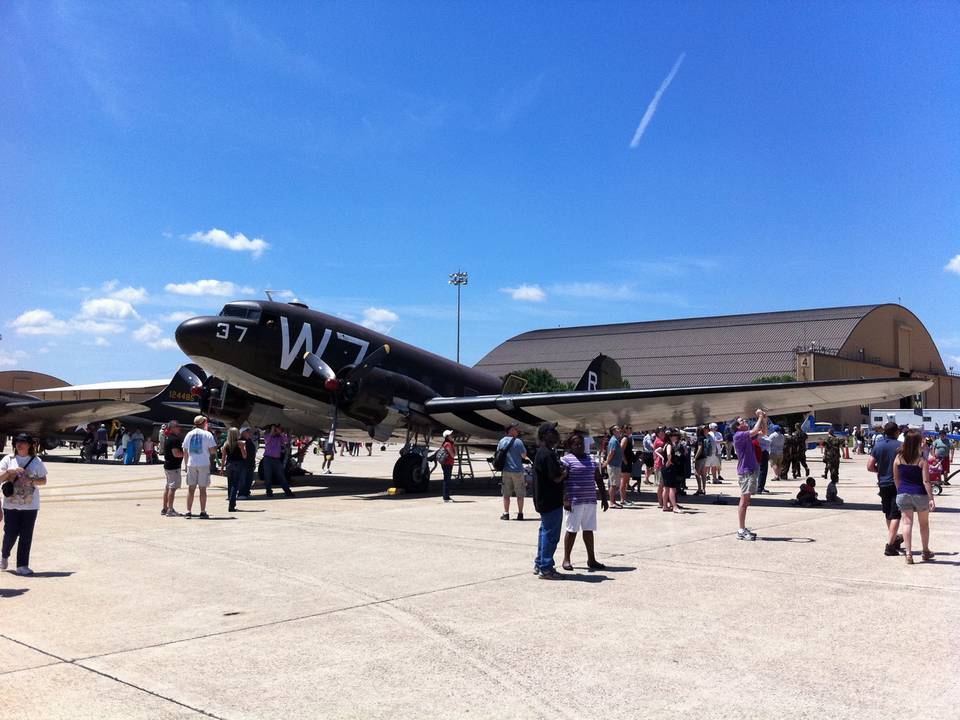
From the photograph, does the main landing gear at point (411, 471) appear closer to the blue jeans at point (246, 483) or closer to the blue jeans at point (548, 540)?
the blue jeans at point (246, 483)

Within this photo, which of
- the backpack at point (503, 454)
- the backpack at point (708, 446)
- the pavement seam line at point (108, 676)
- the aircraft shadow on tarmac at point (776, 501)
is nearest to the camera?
the pavement seam line at point (108, 676)

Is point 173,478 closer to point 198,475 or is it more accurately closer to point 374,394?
point 198,475

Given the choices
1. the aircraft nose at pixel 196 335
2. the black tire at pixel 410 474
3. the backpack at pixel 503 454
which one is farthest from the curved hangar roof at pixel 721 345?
the backpack at pixel 503 454

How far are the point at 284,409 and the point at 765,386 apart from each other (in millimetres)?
13632

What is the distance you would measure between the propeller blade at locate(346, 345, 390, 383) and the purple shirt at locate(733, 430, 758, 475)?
9.72 m

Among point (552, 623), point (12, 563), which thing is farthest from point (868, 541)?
point (12, 563)

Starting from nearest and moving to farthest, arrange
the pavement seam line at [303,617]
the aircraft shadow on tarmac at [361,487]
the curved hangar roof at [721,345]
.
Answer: the pavement seam line at [303,617] → the aircraft shadow on tarmac at [361,487] → the curved hangar roof at [721,345]

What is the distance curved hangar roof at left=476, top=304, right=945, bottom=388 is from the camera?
9312 centimetres

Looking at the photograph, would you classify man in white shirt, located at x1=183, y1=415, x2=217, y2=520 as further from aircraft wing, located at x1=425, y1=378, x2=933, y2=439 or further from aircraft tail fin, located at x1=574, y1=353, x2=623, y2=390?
aircraft tail fin, located at x1=574, y1=353, x2=623, y2=390

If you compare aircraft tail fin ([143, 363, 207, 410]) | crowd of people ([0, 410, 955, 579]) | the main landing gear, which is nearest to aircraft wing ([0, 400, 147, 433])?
aircraft tail fin ([143, 363, 207, 410])

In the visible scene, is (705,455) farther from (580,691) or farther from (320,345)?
(580,691)

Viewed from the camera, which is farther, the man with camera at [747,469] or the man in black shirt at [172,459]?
the man in black shirt at [172,459]

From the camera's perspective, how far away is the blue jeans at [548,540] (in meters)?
8.51

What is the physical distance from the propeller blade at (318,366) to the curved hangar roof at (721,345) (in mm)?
78576
